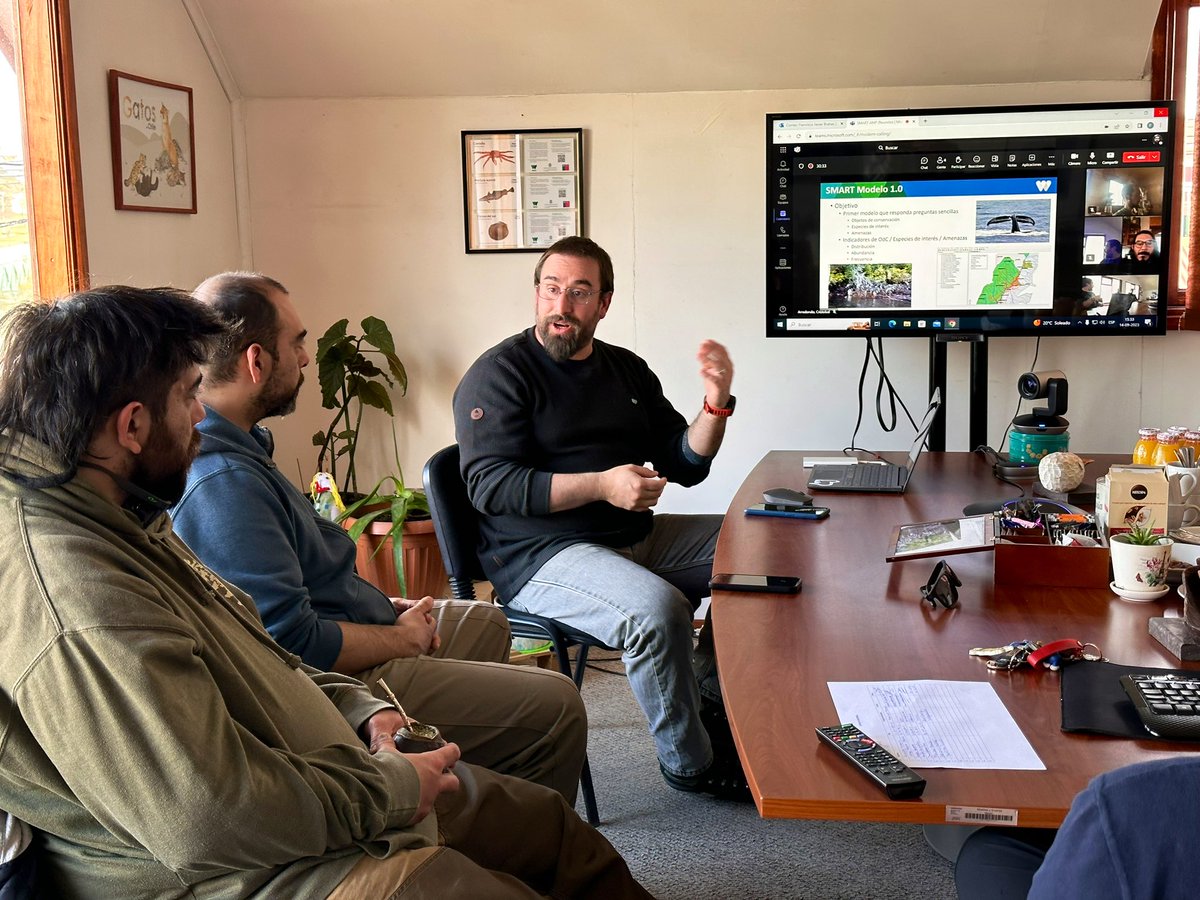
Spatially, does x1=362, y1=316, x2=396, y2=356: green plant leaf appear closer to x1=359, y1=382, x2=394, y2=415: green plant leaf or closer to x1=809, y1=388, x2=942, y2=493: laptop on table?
x1=359, y1=382, x2=394, y2=415: green plant leaf

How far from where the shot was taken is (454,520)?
8.87 feet

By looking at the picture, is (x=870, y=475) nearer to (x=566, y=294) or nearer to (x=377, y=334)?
(x=566, y=294)

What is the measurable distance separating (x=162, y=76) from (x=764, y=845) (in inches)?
112

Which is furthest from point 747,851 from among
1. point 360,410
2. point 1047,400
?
point 360,410

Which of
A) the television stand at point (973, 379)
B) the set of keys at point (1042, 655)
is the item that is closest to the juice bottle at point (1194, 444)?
the set of keys at point (1042, 655)

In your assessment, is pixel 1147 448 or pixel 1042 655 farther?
pixel 1147 448

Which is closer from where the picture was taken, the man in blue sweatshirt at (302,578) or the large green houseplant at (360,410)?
the man in blue sweatshirt at (302,578)

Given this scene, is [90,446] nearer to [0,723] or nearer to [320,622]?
[0,723]

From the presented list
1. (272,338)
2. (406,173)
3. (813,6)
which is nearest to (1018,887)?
(272,338)

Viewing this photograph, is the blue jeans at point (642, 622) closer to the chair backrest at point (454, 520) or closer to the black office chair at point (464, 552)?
the black office chair at point (464, 552)

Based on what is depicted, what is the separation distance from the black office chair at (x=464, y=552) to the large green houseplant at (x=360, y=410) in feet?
2.64

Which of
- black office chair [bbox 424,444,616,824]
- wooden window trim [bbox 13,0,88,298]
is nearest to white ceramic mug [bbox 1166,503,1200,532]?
black office chair [bbox 424,444,616,824]

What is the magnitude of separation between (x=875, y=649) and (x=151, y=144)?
282 centimetres

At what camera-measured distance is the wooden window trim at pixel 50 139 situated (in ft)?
9.82
